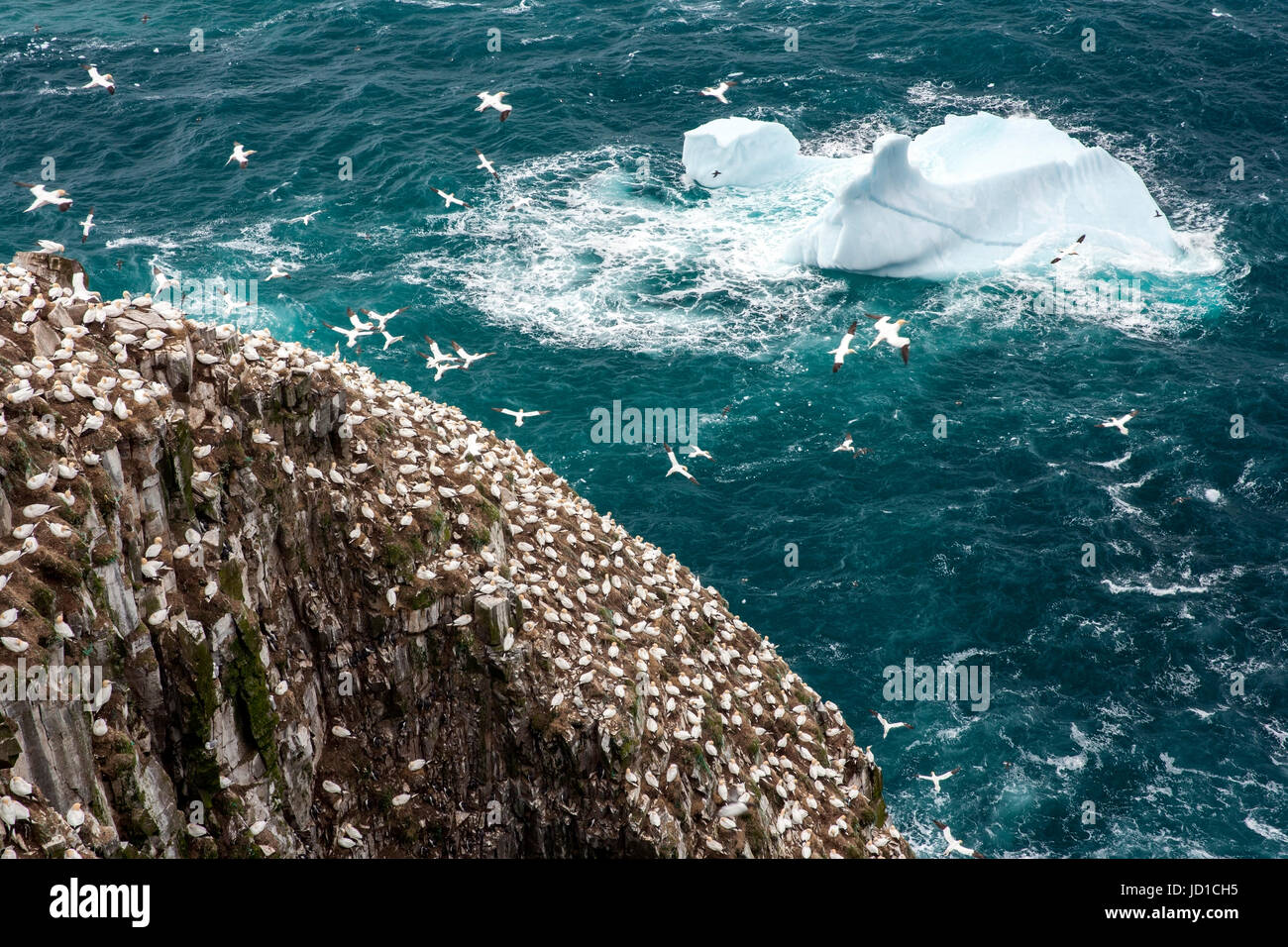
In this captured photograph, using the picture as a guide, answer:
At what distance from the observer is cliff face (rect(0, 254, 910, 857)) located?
28.3 meters

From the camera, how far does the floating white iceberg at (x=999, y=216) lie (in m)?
96.1

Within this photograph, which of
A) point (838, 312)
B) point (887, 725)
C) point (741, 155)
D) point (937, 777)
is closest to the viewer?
point (937, 777)

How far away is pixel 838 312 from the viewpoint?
305ft

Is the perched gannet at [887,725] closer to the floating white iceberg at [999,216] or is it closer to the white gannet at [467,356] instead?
the white gannet at [467,356]

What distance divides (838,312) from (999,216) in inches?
676

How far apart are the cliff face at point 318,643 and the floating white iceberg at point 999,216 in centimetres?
5770

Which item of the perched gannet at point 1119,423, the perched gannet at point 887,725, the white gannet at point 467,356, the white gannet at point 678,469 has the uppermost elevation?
the white gannet at point 467,356

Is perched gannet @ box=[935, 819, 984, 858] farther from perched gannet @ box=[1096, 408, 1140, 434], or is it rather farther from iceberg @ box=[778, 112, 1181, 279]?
iceberg @ box=[778, 112, 1181, 279]

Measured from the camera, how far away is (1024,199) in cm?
9888

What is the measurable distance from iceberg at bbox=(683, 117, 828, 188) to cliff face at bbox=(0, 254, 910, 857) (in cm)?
6884
